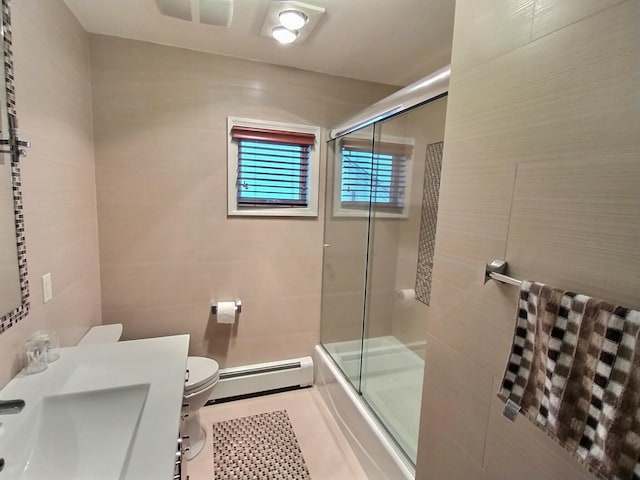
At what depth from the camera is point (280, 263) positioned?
7.69ft

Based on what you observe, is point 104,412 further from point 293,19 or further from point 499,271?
point 293,19

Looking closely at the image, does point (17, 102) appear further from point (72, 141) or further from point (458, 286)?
point (458, 286)

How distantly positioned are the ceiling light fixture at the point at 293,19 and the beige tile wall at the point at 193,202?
1.95ft

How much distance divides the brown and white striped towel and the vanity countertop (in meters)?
0.92

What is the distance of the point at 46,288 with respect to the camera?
51.8 inches

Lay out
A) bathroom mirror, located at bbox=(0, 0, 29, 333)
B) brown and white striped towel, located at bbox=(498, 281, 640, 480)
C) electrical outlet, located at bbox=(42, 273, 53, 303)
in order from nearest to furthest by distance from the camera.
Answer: brown and white striped towel, located at bbox=(498, 281, 640, 480) < bathroom mirror, located at bbox=(0, 0, 29, 333) < electrical outlet, located at bbox=(42, 273, 53, 303)

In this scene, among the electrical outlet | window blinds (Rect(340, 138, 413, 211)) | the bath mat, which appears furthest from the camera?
window blinds (Rect(340, 138, 413, 211))

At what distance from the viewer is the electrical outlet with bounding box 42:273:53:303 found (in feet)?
4.26

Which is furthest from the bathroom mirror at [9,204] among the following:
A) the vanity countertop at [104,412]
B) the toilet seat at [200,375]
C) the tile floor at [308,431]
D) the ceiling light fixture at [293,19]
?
the tile floor at [308,431]

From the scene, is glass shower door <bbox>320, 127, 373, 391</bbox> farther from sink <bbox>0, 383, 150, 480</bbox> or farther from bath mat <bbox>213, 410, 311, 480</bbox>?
sink <bbox>0, 383, 150, 480</bbox>

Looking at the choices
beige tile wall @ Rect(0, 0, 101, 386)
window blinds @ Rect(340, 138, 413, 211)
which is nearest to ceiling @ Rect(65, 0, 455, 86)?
beige tile wall @ Rect(0, 0, 101, 386)

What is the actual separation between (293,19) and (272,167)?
0.93 meters

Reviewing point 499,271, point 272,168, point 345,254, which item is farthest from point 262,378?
point 499,271

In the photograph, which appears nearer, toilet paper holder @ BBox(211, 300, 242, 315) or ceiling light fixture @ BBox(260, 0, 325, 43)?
ceiling light fixture @ BBox(260, 0, 325, 43)
